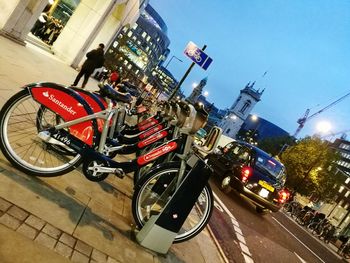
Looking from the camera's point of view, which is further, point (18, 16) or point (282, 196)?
point (18, 16)

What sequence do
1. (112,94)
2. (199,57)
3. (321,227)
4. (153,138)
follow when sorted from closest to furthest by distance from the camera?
(112,94) → (153,138) → (199,57) → (321,227)

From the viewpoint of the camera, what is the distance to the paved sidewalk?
2.88 m

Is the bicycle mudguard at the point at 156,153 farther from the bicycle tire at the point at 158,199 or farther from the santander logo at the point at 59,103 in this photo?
the santander logo at the point at 59,103

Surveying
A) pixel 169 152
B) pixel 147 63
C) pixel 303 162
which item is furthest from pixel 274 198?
pixel 147 63

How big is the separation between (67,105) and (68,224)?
136cm

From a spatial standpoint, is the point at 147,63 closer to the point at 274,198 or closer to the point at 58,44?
the point at 58,44

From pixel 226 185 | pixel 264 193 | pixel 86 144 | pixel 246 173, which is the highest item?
pixel 246 173

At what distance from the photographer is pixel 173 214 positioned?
4086 millimetres

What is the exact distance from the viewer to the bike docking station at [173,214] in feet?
13.1

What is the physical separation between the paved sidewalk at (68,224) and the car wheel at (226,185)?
6.81 meters

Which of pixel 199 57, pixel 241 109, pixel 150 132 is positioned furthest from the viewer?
pixel 241 109

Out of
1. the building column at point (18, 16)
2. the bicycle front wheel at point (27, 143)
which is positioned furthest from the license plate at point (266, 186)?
the building column at point (18, 16)

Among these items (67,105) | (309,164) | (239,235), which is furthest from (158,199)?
(309,164)

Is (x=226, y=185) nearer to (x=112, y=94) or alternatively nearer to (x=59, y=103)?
(x=112, y=94)
